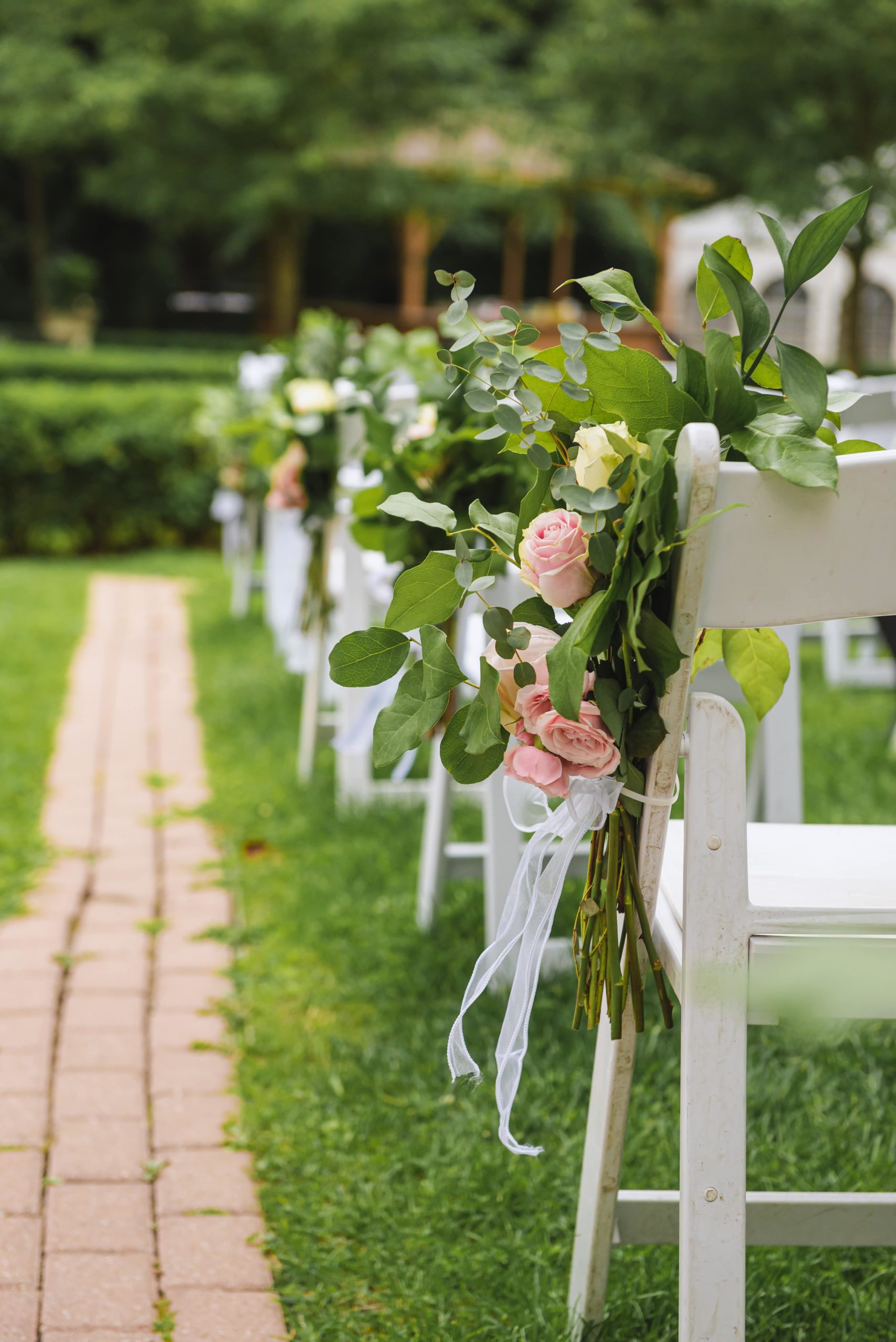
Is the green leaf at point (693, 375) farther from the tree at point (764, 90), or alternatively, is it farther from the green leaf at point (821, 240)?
the tree at point (764, 90)

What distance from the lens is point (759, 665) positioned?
4.55 ft

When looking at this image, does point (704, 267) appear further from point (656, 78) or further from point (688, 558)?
point (656, 78)

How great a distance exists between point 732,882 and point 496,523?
0.41 metres

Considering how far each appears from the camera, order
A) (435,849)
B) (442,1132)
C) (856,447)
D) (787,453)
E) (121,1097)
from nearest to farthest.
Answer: (787,453), (856,447), (442,1132), (121,1097), (435,849)

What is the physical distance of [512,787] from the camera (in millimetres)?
1565

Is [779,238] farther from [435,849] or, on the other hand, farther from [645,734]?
[435,849]

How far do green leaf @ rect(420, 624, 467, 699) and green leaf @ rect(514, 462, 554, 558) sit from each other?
0.44ft

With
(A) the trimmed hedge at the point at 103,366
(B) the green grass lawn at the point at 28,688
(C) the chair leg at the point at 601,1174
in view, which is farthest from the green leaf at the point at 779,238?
(A) the trimmed hedge at the point at 103,366

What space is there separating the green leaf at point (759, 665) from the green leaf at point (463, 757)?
274mm

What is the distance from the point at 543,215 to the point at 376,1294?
2153cm

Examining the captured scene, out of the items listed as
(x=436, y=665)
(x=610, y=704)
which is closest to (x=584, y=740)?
(x=610, y=704)

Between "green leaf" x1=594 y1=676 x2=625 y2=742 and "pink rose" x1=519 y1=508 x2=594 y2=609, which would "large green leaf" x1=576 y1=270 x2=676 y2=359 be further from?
"green leaf" x1=594 y1=676 x2=625 y2=742

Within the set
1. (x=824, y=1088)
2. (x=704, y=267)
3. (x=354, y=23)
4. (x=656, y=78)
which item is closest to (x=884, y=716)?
(x=824, y=1088)

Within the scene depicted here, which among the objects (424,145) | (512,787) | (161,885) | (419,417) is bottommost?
(161,885)
